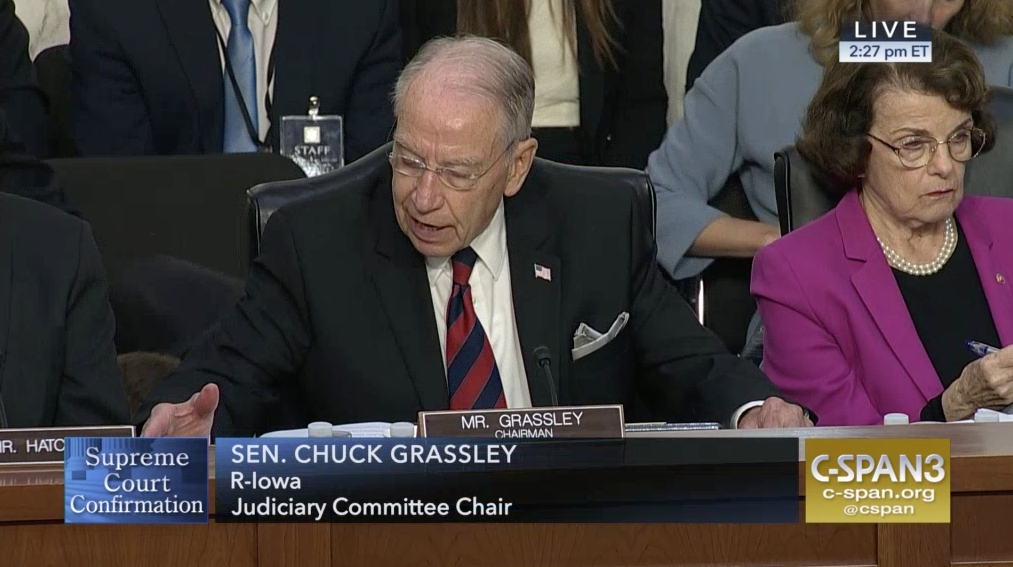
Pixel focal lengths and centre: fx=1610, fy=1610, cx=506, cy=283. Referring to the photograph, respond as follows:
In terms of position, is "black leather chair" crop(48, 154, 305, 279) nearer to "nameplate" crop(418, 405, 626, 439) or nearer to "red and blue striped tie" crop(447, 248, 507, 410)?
"red and blue striped tie" crop(447, 248, 507, 410)

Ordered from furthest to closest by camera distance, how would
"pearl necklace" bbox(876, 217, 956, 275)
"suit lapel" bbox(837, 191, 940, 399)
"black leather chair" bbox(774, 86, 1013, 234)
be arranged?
"black leather chair" bbox(774, 86, 1013, 234) < "pearl necklace" bbox(876, 217, 956, 275) < "suit lapel" bbox(837, 191, 940, 399)

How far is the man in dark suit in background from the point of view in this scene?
2.36 meters

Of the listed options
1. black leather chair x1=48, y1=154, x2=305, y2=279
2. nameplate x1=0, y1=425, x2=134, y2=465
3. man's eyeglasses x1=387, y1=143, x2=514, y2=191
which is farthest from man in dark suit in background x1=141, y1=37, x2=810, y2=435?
black leather chair x1=48, y1=154, x2=305, y2=279

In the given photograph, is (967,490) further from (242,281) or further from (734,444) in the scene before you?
(242,281)

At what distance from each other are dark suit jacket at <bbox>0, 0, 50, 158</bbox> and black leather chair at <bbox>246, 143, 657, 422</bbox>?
116cm

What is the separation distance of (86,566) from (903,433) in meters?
0.88

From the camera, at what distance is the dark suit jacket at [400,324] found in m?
2.41

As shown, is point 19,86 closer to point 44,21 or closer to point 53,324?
point 44,21

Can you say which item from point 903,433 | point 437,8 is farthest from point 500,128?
point 437,8

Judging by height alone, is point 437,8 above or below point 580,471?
above

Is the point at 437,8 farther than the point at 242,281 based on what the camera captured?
Yes

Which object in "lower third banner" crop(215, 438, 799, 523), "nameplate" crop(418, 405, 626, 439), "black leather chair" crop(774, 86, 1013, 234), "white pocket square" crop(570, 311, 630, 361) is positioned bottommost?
"white pocket square" crop(570, 311, 630, 361)

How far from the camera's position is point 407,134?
2.33m

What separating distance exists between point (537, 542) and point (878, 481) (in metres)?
0.33
